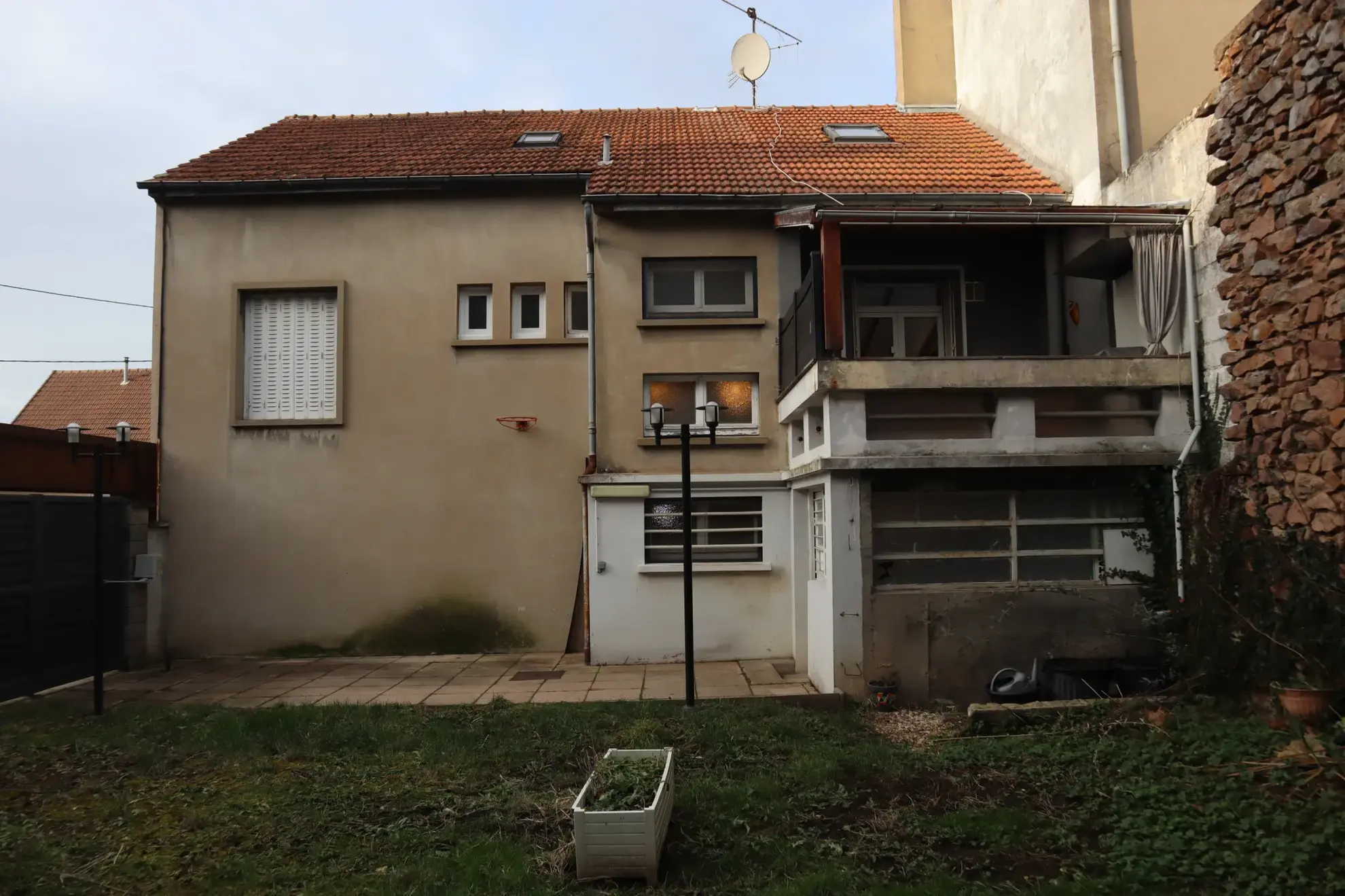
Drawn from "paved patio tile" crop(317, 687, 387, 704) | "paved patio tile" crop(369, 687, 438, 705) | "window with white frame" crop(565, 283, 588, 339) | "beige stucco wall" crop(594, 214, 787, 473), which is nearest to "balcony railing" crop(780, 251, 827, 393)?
"beige stucco wall" crop(594, 214, 787, 473)

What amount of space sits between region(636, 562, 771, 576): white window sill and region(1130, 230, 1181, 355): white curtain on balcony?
16.7 ft

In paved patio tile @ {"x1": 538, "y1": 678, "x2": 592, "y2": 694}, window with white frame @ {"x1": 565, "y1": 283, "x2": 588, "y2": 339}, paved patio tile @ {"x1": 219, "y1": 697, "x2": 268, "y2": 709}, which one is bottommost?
paved patio tile @ {"x1": 219, "y1": 697, "x2": 268, "y2": 709}

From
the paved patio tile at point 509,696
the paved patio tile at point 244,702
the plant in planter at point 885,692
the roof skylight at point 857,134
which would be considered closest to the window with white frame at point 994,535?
the plant in planter at point 885,692

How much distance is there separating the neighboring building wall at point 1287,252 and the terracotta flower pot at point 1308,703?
1263 mm

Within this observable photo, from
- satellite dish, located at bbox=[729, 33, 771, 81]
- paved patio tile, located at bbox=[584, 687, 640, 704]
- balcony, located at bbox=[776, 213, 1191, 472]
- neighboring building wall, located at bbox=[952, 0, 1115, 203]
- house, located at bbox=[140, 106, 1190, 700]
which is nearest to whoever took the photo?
balcony, located at bbox=[776, 213, 1191, 472]

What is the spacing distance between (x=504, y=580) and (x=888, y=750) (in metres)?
6.44

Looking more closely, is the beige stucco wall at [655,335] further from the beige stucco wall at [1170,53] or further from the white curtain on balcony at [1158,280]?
the beige stucco wall at [1170,53]

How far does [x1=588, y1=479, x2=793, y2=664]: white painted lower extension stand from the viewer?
1084 cm

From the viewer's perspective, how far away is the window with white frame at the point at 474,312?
1204 centimetres

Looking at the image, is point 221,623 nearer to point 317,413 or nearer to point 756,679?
point 317,413

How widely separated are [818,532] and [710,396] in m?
2.61

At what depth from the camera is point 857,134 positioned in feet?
45.2

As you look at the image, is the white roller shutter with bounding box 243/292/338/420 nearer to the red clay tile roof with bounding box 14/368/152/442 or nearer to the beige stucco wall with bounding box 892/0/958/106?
the beige stucco wall with bounding box 892/0/958/106

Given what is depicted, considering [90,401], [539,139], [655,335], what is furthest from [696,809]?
[90,401]
